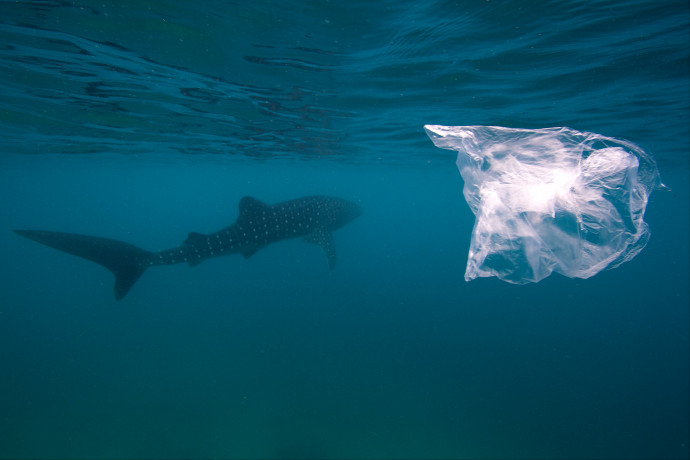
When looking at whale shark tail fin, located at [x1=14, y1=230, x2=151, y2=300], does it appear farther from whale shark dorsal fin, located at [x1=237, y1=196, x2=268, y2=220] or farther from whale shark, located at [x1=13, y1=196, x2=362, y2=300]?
whale shark dorsal fin, located at [x1=237, y1=196, x2=268, y2=220]

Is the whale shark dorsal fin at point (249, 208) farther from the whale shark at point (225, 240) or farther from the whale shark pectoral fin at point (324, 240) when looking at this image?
the whale shark pectoral fin at point (324, 240)

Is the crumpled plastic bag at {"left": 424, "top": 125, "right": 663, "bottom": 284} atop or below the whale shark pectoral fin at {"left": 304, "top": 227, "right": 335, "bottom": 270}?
atop

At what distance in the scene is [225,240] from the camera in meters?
8.90

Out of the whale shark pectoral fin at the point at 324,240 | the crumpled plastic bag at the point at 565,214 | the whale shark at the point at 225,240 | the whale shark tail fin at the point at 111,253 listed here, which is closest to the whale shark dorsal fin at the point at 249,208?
the whale shark at the point at 225,240

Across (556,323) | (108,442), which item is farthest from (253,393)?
(556,323)

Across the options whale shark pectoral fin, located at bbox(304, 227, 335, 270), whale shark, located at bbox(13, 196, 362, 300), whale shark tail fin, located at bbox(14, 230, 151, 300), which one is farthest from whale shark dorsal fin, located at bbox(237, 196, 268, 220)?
whale shark pectoral fin, located at bbox(304, 227, 335, 270)

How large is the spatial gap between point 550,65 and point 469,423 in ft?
36.8

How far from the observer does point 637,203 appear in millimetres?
4305

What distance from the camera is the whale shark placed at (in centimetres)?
712

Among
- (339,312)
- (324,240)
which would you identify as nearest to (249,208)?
(324,240)

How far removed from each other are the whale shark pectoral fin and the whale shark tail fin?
211 inches

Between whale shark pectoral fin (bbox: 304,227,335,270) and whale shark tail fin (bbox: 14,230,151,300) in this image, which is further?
whale shark pectoral fin (bbox: 304,227,335,270)

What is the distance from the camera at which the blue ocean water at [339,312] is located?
678cm

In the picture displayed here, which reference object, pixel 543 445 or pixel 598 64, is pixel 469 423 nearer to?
pixel 543 445
